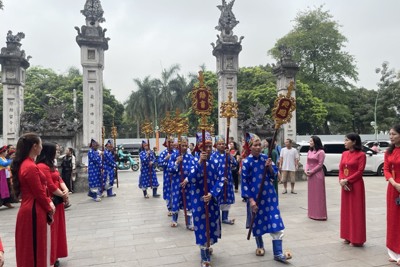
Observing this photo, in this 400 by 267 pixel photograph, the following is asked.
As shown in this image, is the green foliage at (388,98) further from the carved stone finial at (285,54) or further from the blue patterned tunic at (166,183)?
the blue patterned tunic at (166,183)

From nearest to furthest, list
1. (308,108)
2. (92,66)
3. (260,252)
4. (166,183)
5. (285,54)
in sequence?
(260,252) < (166,183) < (92,66) < (285,54) < (308,108)

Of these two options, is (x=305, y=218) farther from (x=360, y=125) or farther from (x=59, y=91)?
(x=360, y=125)

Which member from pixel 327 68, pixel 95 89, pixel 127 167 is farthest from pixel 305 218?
pixel 327 68

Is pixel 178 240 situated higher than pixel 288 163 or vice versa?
pixel 288 163

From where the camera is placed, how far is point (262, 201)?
421cm

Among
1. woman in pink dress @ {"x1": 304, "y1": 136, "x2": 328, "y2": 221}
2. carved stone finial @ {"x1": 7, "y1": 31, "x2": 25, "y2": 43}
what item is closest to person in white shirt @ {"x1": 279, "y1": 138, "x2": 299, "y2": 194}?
woman in pink dress @ {"x1": 304, "y1": 136, "x2": 328, "y2": 221}

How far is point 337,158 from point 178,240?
36.3 feet

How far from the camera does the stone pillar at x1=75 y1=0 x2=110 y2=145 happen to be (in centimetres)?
1088

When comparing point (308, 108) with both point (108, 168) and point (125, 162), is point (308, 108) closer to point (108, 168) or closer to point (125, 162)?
point (125, 162)

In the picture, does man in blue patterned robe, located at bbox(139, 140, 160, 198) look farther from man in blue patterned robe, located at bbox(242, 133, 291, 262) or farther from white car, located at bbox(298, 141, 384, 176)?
white car, located at bbox(298, 141, 384, 176)

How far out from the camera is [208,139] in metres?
4.67

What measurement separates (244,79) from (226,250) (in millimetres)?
24884

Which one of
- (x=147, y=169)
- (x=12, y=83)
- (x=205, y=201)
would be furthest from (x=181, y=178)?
(x=12, y=83)

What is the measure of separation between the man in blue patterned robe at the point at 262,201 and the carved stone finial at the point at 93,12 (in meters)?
9.02
